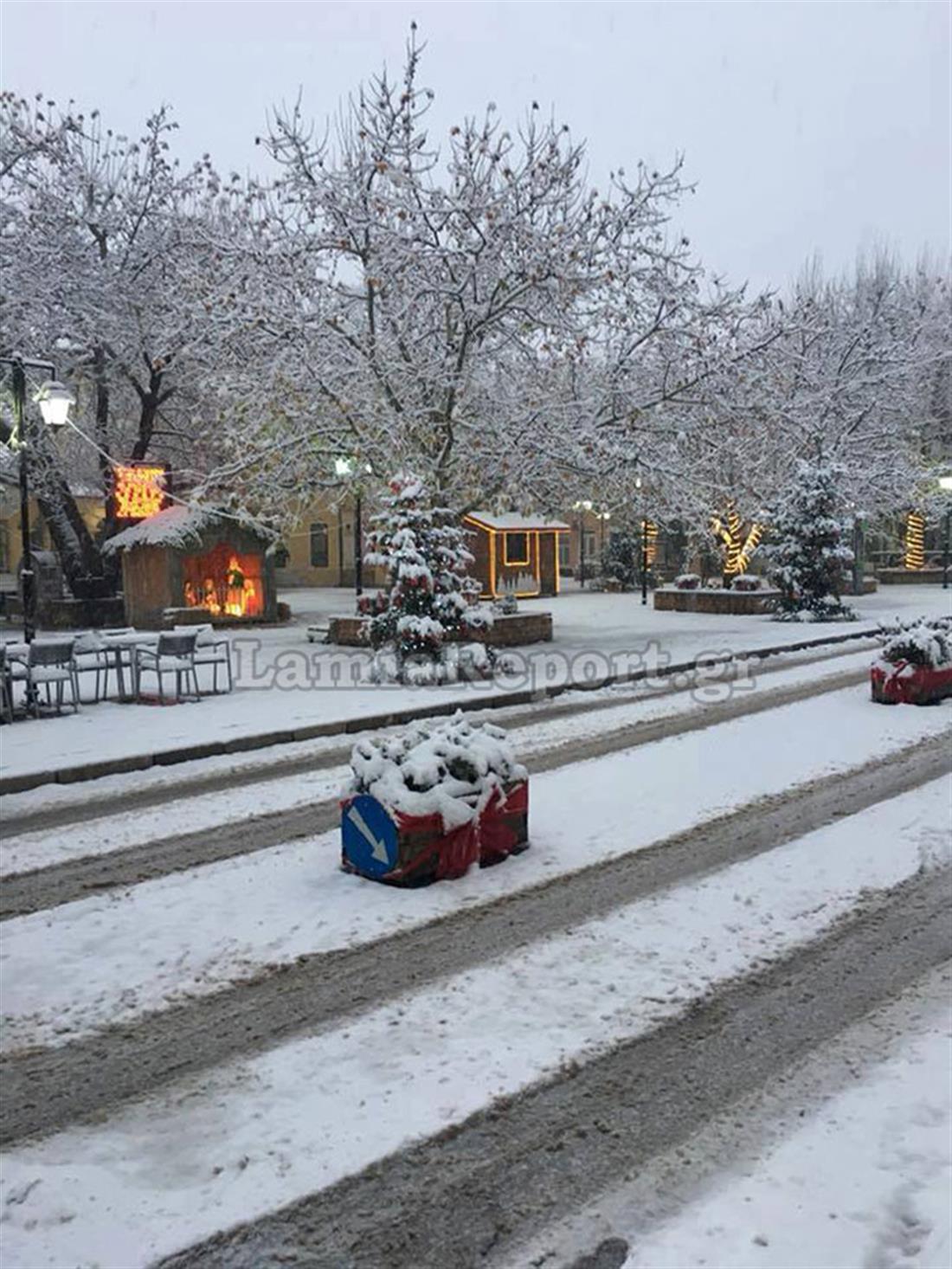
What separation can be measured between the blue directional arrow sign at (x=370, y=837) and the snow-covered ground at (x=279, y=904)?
14cm

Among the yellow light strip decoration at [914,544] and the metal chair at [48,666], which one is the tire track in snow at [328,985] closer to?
the metal chair at [48,666]

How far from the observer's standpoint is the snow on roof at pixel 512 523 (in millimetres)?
35531

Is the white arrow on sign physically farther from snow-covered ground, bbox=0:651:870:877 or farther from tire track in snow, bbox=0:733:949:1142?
snow-covered ground, bbox=0:651:870:877

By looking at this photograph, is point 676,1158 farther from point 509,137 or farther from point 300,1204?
point 509,137

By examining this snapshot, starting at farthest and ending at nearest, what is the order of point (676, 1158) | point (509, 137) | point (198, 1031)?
point (509, 137), point (198, 1031), point (676, 1158)

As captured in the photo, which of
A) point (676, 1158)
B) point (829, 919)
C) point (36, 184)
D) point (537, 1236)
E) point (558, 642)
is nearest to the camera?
point (537, 1236)

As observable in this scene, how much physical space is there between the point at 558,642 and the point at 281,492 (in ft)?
20.8

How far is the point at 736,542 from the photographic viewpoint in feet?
105

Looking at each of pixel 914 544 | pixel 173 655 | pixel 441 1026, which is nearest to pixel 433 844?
pixel 441 1026

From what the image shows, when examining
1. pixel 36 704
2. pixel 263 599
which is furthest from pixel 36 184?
pixel 36 704

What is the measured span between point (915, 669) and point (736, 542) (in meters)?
18.7

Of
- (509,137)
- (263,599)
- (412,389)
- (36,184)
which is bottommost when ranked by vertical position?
(263,599)

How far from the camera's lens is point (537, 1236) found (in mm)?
3480

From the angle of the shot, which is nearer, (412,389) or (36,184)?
(412,389)
